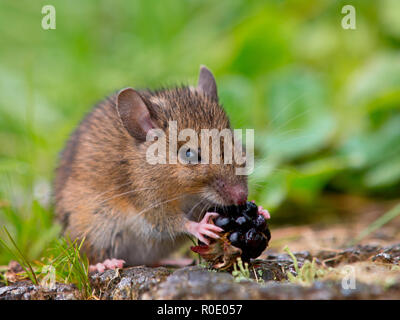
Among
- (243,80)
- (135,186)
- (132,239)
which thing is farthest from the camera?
(243,80)

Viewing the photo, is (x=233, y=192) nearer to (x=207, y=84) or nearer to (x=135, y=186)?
(x=135, y=186)

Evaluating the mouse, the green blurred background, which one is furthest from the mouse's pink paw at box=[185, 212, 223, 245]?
the green blurred background

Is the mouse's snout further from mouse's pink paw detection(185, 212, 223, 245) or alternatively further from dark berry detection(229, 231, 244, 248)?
dark berry detection(229, 231, 244, 248)

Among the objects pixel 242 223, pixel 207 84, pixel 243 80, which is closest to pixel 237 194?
pixel 242 223

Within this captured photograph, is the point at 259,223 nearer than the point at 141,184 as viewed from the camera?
Yes


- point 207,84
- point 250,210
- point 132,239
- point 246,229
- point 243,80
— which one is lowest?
point 132,239

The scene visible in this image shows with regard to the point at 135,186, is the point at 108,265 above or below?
below
